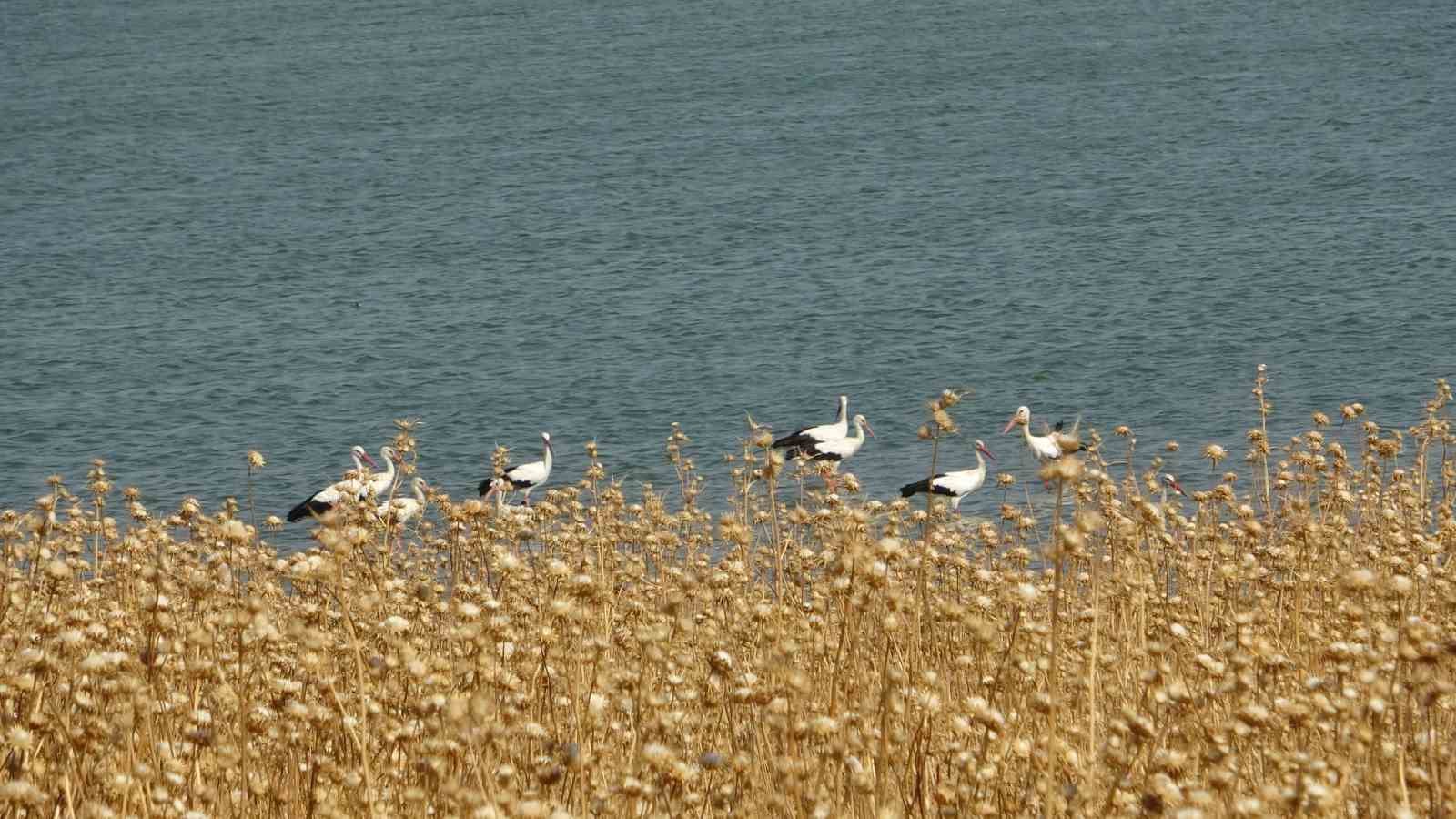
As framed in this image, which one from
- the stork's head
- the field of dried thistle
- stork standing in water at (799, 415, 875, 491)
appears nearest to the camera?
the field of dried thistle

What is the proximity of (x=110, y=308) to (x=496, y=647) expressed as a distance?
30.0 meters

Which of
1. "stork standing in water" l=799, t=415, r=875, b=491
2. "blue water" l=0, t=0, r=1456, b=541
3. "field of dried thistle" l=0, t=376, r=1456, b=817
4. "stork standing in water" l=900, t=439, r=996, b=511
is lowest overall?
"field of dried thistle" l=0, t=376, r=1456, b=817

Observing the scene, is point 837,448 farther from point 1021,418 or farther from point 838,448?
point 1021,418

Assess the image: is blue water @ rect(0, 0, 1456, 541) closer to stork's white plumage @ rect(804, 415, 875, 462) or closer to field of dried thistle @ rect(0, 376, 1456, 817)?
stork's white plumage @ rect(804, 415, 875, 462)

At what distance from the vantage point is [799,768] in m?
3.37

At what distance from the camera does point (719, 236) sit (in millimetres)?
37188

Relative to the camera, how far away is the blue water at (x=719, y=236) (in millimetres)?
24109

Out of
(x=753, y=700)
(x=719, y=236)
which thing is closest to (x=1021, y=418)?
(x=753, y=700)

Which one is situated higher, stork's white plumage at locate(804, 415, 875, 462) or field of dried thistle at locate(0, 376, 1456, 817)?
stork's white plumage at locate(804, 415, 875, 462)

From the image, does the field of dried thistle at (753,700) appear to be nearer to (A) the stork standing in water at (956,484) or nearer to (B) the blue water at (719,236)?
(A) the stork standing in water at (956,484)

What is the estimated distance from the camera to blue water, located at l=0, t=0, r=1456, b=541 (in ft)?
79.1

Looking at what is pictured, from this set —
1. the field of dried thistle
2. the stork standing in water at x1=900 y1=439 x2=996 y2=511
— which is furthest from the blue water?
the field of dried thistle

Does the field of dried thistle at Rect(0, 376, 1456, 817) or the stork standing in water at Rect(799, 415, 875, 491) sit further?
the stork standing in water at Rect(799, 415, 875, 491)

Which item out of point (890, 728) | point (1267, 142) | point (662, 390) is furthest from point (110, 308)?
Result: point (890, 728)
